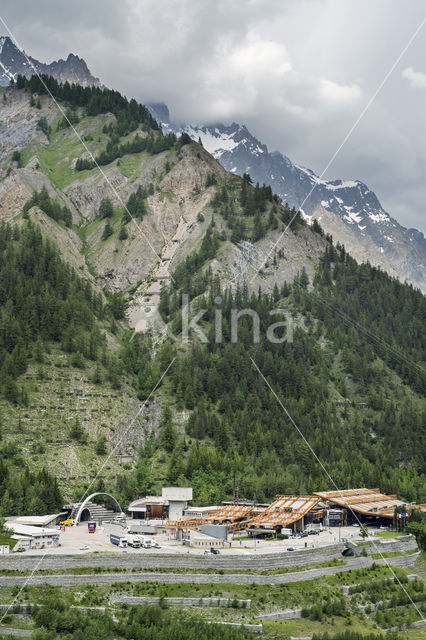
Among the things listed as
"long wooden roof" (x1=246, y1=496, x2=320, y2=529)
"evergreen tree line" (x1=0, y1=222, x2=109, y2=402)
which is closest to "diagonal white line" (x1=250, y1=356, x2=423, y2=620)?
"long wooden roof" (x1=246, y1=496, x2=320, y2=529)

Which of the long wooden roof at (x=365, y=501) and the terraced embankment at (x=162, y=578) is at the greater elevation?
the long wooden roof at (x=365, y=501)

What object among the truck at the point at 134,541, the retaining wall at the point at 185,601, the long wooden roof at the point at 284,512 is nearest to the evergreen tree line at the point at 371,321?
the long wooden roof at the point at 284,512

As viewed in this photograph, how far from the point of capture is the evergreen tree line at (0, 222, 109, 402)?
134375 millimetres

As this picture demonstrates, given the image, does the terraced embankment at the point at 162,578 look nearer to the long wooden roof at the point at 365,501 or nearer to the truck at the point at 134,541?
the truck at the point at 134,541

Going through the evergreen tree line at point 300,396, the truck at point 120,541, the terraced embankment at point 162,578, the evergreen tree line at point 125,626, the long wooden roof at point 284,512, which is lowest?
the evergreen tree line at point 125,626

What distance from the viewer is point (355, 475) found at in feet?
416

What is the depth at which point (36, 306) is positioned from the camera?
481 ft

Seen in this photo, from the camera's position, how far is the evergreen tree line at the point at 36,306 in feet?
441

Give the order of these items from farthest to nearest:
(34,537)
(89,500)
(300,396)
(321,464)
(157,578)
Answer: (300,396) < (321,464) < (89,500) < (34,537) < (157,578)

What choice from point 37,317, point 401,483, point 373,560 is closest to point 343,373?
point 401,483

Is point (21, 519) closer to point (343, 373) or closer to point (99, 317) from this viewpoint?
point (99, 317)

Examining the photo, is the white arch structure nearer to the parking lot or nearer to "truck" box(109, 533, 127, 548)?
the parking lot

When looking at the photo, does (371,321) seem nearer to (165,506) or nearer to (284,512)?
(284,512)

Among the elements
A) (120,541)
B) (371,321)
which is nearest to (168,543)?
(120,541)
